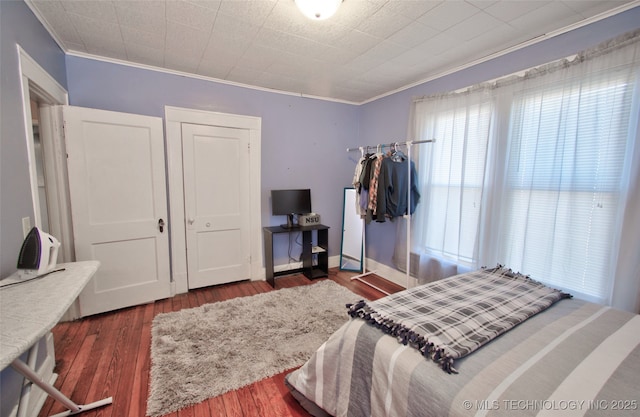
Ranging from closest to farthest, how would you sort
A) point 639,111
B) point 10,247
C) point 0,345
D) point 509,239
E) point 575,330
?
point 0,345 < point 575,330 < point 10,247 < point 639,111 < point 509,239

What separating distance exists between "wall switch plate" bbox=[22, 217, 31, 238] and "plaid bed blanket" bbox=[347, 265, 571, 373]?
205cm

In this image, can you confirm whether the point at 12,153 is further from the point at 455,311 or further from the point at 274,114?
the point at 455,311

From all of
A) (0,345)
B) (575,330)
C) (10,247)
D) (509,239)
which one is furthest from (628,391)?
(10,247)

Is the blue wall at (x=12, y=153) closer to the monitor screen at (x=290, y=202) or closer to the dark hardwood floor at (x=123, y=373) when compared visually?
the dark hardwood floor at (x=123, y=373)

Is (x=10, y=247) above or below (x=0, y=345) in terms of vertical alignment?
above

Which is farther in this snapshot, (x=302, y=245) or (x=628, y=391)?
(x=302, y=245)

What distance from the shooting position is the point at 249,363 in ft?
Answer: 6.57

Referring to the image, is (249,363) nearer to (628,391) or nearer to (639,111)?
(628,391)

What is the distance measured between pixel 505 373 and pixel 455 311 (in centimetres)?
40

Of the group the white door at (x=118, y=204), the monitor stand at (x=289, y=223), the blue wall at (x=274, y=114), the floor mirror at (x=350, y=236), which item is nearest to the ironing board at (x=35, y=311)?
the white door at (x=118, y=204)

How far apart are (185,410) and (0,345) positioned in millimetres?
1056

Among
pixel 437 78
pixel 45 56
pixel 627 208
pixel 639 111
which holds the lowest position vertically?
pixel 627 208

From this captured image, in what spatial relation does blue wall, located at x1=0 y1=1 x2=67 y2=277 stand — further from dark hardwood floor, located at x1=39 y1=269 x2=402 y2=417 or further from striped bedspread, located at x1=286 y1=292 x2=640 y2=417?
striped bedspread, located at x1=286 y1=292 x2=640 y2=417

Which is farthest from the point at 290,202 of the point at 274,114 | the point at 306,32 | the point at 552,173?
the point at 552,173
